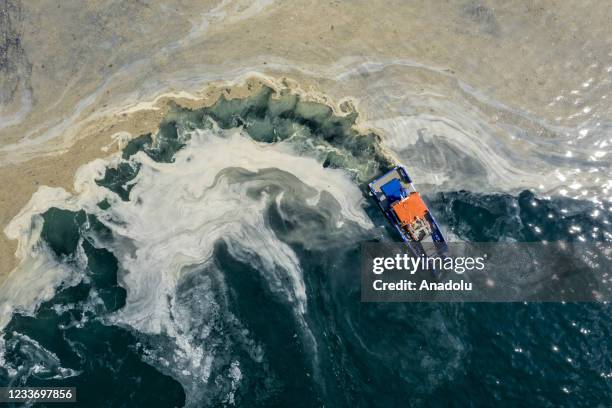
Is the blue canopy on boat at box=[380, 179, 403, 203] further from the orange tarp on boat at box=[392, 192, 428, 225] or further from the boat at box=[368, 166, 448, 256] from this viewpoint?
the orange tarp on boat at box=[392, 192, 428, 225]

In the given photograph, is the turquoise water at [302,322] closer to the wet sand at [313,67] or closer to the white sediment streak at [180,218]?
the white sediment streak at [180,218]

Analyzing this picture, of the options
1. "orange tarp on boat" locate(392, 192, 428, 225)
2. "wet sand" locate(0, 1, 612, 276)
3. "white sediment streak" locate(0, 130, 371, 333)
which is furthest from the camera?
"wet sand" locate(0, 1, 612, 276)

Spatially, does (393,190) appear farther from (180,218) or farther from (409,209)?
(180,218)

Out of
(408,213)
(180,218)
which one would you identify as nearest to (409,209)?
(408,213)

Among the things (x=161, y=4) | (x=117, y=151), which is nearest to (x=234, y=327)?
(x=117, y=151)

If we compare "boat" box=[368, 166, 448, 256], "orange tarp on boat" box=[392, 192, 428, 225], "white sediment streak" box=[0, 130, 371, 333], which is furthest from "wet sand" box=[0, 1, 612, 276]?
"white sediment streak" box=[0, 130, 371, 333]
